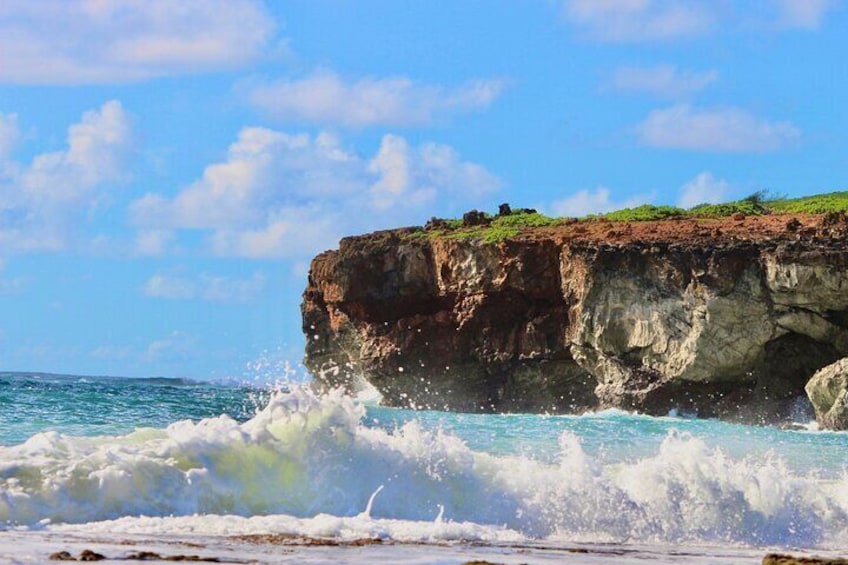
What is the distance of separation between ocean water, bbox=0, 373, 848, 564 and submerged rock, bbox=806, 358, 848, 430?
12.7 metres

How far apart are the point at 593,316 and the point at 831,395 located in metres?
8.10

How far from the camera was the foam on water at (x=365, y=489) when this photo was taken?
12.6 meters

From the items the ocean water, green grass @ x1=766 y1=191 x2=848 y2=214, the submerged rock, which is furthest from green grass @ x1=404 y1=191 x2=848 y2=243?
the ocean water

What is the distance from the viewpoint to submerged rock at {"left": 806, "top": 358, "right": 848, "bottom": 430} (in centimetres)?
2883

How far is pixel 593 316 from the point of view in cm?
3597

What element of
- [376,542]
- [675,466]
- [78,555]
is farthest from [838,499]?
[78,555]

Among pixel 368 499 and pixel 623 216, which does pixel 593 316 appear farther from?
pixel 368 499

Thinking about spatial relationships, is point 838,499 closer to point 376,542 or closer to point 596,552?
point 596,552

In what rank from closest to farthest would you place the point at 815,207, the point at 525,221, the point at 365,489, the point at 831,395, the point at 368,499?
the point at 368,499 < the point at 365,489 < the point at 831,395 < the point at 815,207 < the point at 525,221

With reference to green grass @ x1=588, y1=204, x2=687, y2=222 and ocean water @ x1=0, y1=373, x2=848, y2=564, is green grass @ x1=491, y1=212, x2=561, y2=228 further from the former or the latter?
ocean water @ x1=0, y1=373, x2=848, y2=564

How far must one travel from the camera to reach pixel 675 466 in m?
15.3

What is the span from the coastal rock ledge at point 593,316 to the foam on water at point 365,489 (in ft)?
48.8

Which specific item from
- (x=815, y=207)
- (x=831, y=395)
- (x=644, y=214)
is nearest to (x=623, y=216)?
(x=644, y=214)

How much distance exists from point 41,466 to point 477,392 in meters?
27.3
